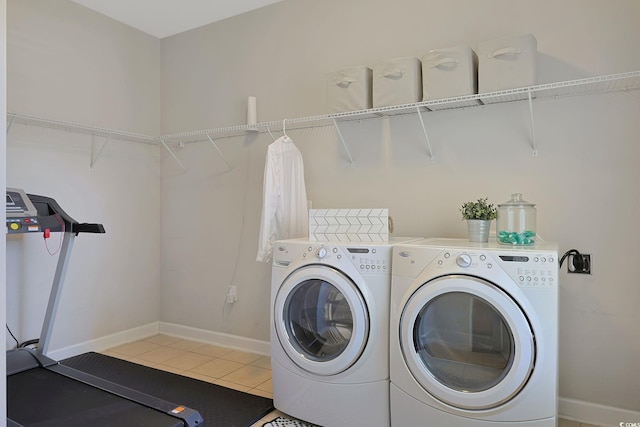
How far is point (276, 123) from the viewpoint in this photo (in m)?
3.12

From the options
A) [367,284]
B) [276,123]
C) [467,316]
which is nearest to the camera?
[467,316]

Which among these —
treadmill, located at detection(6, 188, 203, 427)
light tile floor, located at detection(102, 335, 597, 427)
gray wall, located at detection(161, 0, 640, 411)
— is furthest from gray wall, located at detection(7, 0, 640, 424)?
treadmill, located at detection(6, 188, 203, 427)

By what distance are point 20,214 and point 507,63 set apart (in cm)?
267

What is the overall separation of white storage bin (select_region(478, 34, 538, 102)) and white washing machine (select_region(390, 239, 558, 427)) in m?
0.85

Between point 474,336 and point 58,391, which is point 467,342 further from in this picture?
point 58,391

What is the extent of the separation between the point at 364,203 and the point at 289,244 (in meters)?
0.79

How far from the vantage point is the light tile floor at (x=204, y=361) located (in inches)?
113

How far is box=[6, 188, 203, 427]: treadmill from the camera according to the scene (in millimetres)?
1926

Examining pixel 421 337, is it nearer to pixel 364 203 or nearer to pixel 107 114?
pixel 364 203

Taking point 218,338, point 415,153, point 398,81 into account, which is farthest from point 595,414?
point 218,338

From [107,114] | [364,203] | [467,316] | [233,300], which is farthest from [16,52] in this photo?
[467,316]

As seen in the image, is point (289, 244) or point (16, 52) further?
point (16, 52)

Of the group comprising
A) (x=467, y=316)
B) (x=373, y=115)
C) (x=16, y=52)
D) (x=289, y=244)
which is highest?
(x=16, y=52)

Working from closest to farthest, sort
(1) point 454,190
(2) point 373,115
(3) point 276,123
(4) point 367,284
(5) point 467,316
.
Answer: (5) point 467,316
(4) point 367,284
(1) point 454,190
(2) point 373,115
(3) point 276,123
